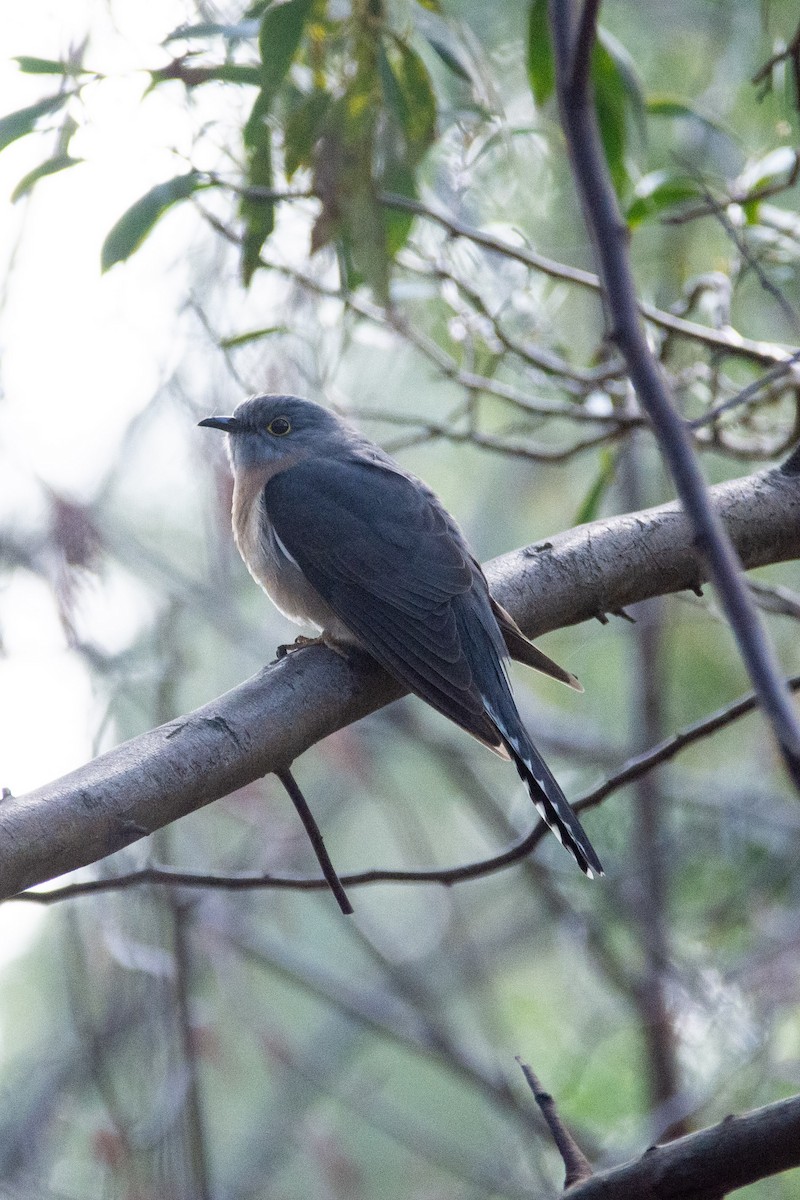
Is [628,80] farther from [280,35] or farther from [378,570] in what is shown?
[378,570]

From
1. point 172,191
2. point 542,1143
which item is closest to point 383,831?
point 542,1143

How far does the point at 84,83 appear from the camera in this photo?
3.20 meters

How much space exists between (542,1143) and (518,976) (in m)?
3.96

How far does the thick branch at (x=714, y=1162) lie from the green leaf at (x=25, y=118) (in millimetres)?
2834

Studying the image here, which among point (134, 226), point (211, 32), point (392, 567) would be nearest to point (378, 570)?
point (392, 567)

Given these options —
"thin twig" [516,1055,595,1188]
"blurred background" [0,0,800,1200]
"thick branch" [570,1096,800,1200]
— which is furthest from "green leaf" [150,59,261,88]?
"thick branch" [570,1096,800,1200]

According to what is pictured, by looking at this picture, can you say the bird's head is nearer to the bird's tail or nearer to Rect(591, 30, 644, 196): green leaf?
Rect(591, 30, 644, 196): green leaf

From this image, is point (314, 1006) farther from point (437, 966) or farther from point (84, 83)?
point (84, 83)

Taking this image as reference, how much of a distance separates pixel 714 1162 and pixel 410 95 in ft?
8.86

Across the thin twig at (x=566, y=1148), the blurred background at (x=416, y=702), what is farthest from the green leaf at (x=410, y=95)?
the thin twig at (x=566, y=1148)

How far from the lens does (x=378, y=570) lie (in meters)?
3.91

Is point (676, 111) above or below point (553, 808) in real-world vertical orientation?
above

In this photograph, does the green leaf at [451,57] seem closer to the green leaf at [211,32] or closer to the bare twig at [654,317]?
the bare twig at [654,317]

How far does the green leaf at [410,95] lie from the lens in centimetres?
328
